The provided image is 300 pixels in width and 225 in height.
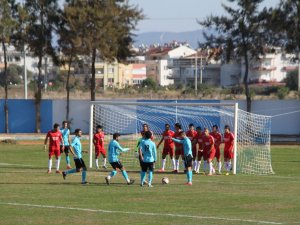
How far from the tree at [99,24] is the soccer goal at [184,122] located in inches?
667

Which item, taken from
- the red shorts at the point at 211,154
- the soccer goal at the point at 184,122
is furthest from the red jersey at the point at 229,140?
the red shorts at the point at 211,154

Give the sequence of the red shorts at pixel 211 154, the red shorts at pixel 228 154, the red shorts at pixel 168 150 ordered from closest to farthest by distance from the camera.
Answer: the red shorts at pixel 211 154
the red shorts at pixel 228 154
the red shorts at pixel 168 150

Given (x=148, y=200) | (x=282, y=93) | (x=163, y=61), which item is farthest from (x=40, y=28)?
(x=163, y=61)

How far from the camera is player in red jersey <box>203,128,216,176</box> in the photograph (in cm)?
3659

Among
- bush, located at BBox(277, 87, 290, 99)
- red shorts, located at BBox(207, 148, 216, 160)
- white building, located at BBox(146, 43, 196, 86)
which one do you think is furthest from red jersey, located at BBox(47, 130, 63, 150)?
white building, located at BBox(146, 43, 196, 86)

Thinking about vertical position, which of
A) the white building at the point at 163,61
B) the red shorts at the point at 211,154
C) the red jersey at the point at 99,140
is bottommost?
the red shorts at the point at 211,154

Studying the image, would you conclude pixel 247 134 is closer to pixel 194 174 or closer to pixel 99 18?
pixel 194 174

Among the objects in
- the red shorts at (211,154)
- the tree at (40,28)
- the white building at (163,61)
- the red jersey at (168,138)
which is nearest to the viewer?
the red shorts at (211,154)

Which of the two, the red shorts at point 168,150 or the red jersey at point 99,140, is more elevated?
the red jersey at point 99,140

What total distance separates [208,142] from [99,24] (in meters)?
37.4

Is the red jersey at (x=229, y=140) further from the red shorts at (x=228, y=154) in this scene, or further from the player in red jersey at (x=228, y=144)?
the red shorts at (x=228, y=154)

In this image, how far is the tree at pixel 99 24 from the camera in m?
72.2

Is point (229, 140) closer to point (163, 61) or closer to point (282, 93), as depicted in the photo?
point (282, 93)

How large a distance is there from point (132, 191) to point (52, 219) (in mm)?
7273
